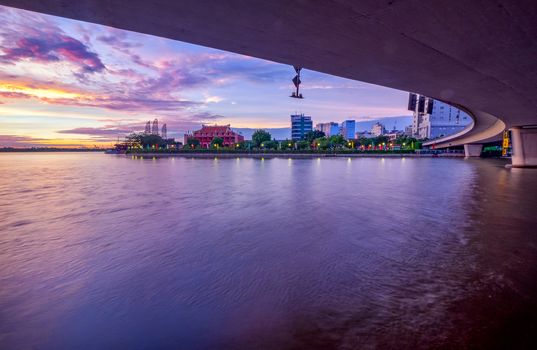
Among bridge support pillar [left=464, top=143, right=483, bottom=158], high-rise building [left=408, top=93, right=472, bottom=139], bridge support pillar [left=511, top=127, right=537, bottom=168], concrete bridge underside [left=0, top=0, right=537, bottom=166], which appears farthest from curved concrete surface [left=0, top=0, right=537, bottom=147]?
high-rise building [left=408, top=93, right=472, bottom=139]

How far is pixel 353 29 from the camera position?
7043 millimetres

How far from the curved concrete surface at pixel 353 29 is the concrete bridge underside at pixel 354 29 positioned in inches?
0.8

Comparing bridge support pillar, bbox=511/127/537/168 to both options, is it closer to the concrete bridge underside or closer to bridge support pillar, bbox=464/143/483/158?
the concrete bridge underside

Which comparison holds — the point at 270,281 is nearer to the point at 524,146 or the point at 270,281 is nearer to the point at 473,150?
the point at 524,146

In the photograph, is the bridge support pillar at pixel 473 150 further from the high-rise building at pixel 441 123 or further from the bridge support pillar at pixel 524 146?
the high-rise building at pixel 441 123

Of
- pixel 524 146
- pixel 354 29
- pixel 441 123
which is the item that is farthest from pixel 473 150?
pixel 441 123

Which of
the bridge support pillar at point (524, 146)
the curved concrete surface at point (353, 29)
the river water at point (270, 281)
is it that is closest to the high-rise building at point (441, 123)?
the bridge support pillar at point (524, 146)

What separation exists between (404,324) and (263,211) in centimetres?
820

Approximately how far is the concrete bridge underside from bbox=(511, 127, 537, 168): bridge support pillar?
88.0ft

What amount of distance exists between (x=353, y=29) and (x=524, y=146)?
37055mm

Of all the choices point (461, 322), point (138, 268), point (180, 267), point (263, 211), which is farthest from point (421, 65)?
point (138, 268)

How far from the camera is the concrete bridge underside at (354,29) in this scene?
5.86 metres

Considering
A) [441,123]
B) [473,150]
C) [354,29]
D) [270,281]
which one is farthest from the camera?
[441,123]

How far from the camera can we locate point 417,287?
15.9ft
